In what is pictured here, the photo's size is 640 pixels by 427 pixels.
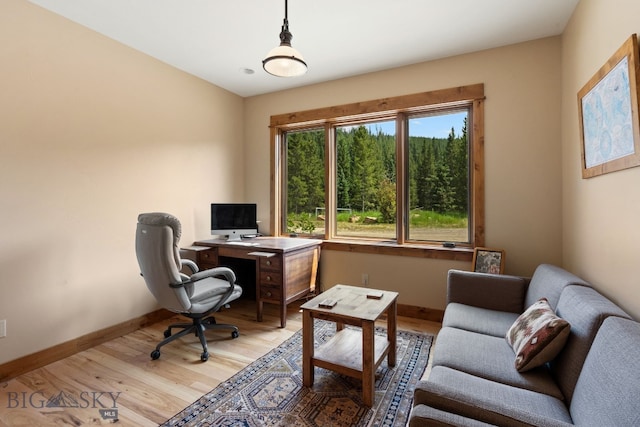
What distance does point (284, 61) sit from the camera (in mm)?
1988

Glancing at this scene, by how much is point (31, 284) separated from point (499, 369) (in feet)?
10.5

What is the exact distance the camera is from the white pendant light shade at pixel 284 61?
192 cm

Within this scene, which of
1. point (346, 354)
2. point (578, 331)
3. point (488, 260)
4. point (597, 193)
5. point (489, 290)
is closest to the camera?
point (578, 331)

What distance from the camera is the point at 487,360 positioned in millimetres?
1603

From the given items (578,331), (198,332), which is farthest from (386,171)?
(198,332)

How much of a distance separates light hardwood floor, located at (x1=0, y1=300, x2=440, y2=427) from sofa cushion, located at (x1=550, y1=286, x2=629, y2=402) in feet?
4.94

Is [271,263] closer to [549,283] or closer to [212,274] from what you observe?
[212,274]

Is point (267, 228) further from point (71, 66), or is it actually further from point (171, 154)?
point (71, 66)

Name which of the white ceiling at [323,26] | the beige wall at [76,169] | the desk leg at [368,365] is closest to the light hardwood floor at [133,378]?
the beige wall at [76,169]

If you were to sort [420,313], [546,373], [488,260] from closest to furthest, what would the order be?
[546,373]
[488,260]
[420,313]

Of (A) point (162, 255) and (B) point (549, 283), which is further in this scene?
(A) point (162, 255)

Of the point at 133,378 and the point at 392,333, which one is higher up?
the point at 392,333

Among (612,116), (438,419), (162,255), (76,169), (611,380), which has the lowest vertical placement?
(438,419)

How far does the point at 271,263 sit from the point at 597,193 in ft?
8.63
